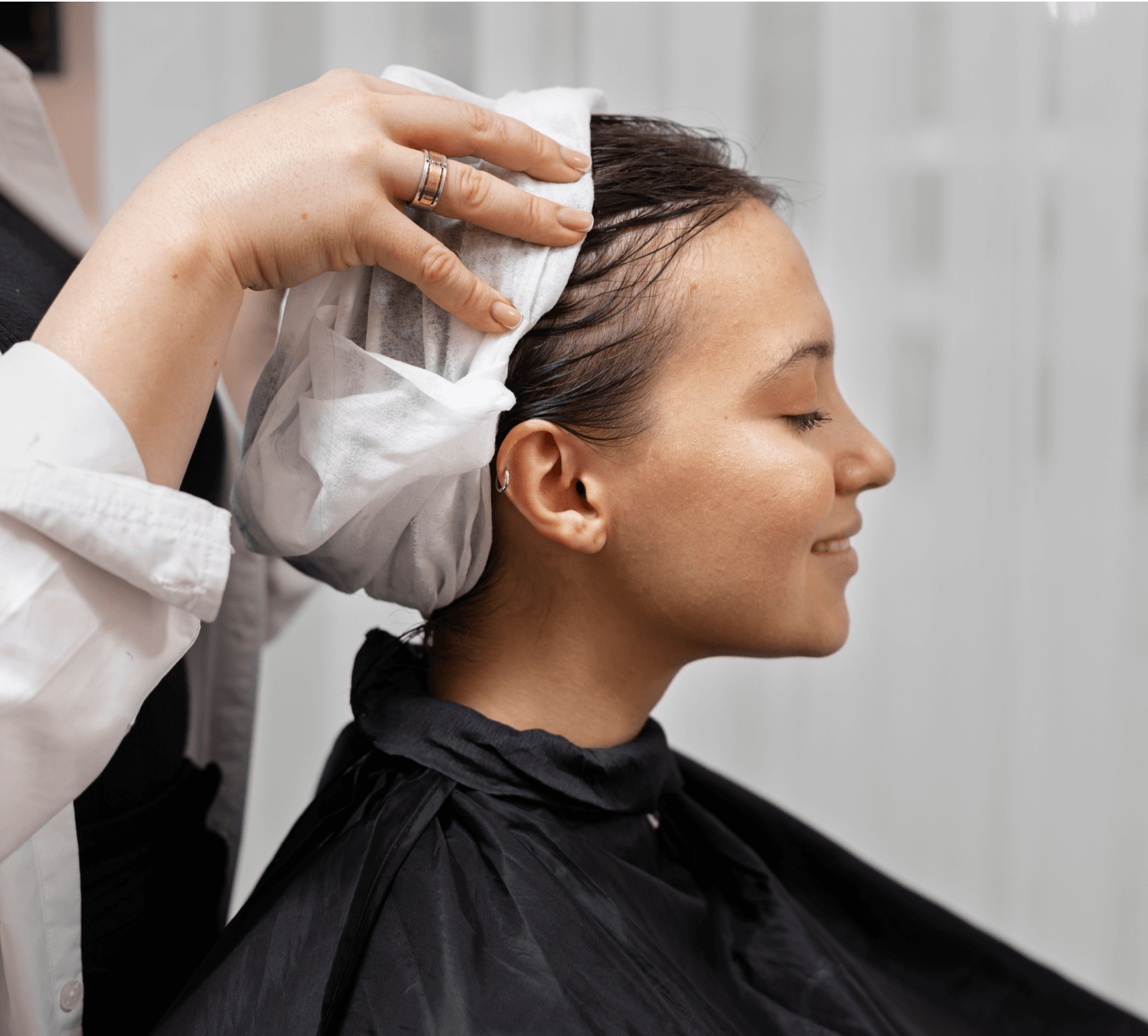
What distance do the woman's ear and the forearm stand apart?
25 cm

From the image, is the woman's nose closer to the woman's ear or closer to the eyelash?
the eyelash

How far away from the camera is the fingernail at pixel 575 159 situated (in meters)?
0.72

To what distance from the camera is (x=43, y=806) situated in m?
0.56

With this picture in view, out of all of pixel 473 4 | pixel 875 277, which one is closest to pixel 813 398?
pixel 875 277

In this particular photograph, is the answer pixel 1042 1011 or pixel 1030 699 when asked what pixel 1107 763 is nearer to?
pixel 1030 699

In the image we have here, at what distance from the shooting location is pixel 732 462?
0.75m

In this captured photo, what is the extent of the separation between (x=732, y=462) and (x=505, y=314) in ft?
0.75

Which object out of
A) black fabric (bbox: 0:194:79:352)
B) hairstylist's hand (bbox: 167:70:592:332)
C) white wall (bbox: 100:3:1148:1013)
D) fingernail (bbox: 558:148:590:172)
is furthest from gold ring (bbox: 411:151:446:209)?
white wall (bbox: 100:3:1148:1013)

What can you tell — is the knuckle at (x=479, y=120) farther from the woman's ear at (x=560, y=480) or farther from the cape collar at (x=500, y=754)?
the cape collar at (x=500, y=754)

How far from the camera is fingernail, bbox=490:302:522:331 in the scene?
673 mm

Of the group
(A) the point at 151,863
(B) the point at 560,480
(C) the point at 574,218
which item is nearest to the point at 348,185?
(C) the point at 574,218

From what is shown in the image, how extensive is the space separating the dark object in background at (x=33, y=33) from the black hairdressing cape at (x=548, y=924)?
1.27 metres

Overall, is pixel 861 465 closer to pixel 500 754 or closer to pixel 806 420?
pixel 806 420

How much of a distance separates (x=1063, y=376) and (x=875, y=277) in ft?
1.18
